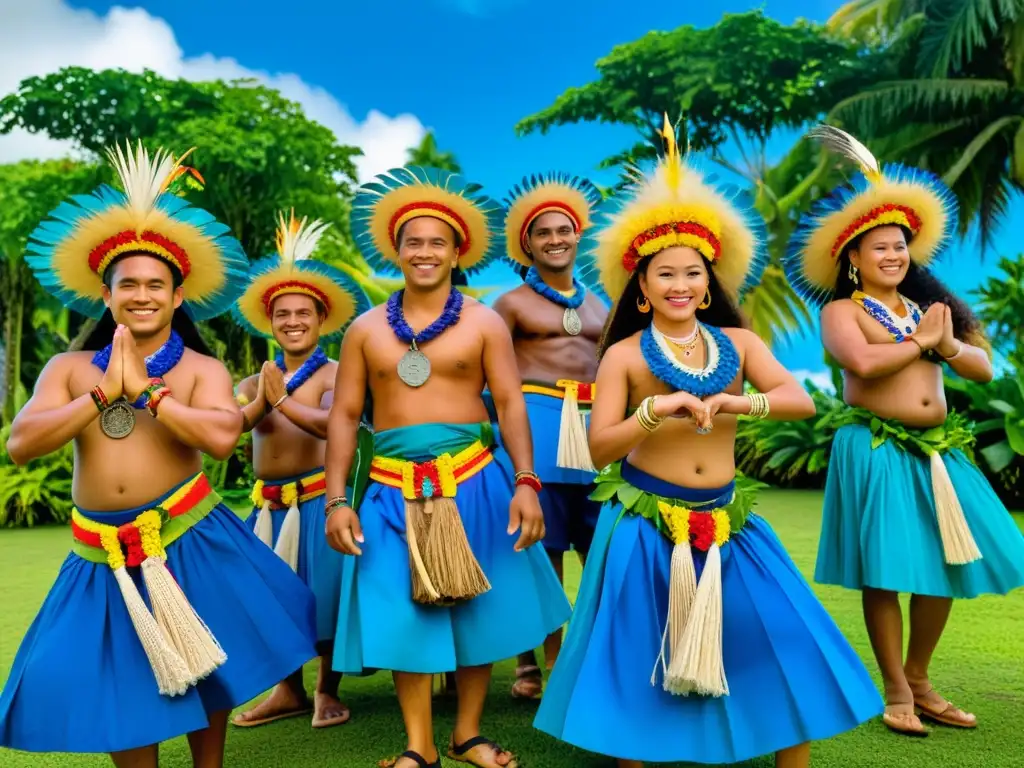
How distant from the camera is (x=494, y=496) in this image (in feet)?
10.1

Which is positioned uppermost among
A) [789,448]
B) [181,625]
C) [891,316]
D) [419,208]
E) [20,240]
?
[20,240]

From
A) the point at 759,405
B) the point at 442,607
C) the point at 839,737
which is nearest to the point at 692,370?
the point at 759,405

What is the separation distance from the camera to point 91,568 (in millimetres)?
2619

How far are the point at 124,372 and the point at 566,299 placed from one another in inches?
77.2

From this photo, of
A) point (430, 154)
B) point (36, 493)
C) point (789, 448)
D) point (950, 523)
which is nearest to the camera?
point (950, 523)

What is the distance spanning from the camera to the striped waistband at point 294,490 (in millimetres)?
3730

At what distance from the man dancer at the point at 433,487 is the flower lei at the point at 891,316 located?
1328 millimetres

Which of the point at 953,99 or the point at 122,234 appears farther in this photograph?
the point at 953,99

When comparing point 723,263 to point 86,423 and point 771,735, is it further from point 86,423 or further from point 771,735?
point 86,423

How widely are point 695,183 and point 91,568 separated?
202 centimetres

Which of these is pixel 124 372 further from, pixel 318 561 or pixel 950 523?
pixel 950 523

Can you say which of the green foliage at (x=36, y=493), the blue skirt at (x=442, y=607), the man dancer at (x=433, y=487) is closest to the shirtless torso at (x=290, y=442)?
the man dancer at (x=433, y=487)

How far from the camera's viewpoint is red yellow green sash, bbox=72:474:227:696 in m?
2.48

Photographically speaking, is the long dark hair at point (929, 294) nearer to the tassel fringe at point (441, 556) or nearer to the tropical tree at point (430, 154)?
the tassel fringe at point (441, 556)
